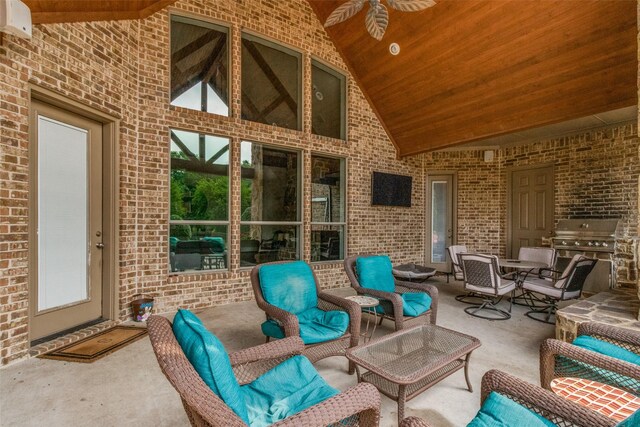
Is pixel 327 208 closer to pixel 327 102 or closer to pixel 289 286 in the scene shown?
pixel 327 102

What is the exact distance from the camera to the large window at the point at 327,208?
5.90 meters

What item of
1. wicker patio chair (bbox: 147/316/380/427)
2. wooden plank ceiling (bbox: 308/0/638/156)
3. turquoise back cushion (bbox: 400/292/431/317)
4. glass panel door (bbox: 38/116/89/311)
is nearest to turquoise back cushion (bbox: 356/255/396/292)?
turquoise back cushion (bbox: 400/292/431/317)

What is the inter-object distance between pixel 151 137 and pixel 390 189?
15.1ft

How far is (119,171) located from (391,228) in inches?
202

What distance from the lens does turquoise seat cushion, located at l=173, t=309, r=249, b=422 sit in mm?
1228

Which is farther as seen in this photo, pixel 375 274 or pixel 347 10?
pixel 375 274

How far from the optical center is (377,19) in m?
2.92

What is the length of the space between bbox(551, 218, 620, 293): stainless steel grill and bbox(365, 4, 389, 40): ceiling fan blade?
5.34 meters

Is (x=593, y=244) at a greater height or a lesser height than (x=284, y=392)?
greater

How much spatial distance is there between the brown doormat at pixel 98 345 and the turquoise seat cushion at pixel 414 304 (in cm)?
265

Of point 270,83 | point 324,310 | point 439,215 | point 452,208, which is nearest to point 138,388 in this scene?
point 324,310

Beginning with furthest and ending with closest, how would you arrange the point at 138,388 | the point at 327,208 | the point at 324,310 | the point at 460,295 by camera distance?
the point at 327,208
the point at 460,295
the point at 324,310
the point at 138,388

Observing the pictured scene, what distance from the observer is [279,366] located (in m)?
1.82

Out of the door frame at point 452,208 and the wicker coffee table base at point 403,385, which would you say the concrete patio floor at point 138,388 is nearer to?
the wicker coffee table base at point 403,385
